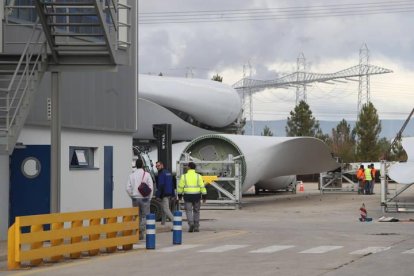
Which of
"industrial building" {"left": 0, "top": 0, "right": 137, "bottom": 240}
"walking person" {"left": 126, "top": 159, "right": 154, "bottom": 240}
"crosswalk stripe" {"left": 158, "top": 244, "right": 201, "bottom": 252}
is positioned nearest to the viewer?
"crosswalk stripe" {"left": 158, "top": 244, "right": 201, "bottom": 252}

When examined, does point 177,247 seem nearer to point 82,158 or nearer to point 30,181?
point 30,181

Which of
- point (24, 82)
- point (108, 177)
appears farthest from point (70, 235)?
point (108, 177)

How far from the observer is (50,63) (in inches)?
Answer: 730

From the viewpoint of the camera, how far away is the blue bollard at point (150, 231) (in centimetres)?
1752

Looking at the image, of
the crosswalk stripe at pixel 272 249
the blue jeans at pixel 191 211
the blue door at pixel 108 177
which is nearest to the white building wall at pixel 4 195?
the blue door at pixel 108 177

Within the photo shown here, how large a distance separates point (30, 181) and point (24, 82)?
248cm

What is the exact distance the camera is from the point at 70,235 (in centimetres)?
1583

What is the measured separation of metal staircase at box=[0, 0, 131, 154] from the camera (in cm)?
1720

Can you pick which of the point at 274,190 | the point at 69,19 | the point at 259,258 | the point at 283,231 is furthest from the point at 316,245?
the point at 274,190

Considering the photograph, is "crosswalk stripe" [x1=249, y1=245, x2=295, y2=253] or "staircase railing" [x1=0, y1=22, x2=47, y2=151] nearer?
"staircase railing" [x1=0, y1=22, x2=47, y2=151]

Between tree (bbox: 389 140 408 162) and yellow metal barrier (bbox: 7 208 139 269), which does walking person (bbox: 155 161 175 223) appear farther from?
tree (bbox: 389 140 408 162)

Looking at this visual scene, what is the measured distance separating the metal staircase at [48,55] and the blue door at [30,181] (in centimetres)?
147

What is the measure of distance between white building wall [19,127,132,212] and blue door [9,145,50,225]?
463mm

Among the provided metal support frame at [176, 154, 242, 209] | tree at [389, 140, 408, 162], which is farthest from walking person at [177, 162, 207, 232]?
tree at [389, 140, 408, 162]
